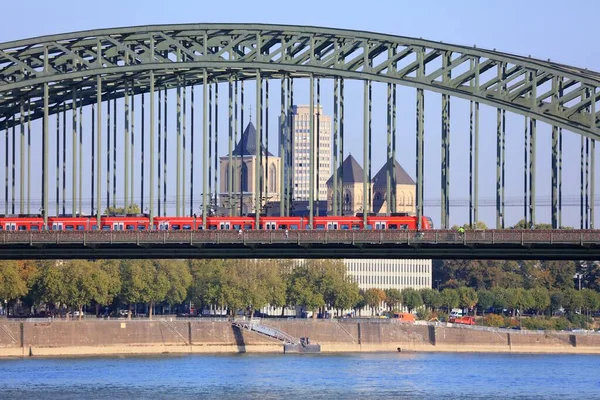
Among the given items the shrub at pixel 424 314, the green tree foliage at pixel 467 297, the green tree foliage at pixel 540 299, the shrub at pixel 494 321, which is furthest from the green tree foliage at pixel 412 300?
the shrub at pixel 494 321

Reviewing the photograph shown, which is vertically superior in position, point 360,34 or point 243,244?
point 360,34

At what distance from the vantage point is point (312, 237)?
79438 millimetres

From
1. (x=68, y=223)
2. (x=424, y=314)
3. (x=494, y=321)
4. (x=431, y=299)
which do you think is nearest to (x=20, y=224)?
(x=68, y=223)

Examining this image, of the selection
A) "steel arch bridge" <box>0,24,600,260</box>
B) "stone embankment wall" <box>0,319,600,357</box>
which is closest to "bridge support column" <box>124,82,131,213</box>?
"steel arch bridge" <box>0,24,600,260</box>

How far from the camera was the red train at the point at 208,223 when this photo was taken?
85188 mm

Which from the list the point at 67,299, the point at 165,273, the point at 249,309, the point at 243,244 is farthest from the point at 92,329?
the point at 243,244

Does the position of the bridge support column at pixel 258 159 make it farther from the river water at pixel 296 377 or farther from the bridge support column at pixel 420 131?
the river water at pixel 296 377

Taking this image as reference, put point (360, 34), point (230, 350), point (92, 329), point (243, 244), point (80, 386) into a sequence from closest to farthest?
point (243, 244)
point (360, 34)
point (80, 386)
point (92, 329)
point (230, 350)

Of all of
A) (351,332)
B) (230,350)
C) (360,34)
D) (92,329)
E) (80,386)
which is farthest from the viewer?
(351,332)

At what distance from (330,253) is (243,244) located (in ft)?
13.6

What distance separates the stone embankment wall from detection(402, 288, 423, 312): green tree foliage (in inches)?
1285

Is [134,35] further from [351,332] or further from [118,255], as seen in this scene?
[351,332]

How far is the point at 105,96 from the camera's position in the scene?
325ft

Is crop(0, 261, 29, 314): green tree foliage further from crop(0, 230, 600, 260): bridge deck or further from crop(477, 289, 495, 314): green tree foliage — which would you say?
crop(477, 289, 495, 314): green tree foliage
